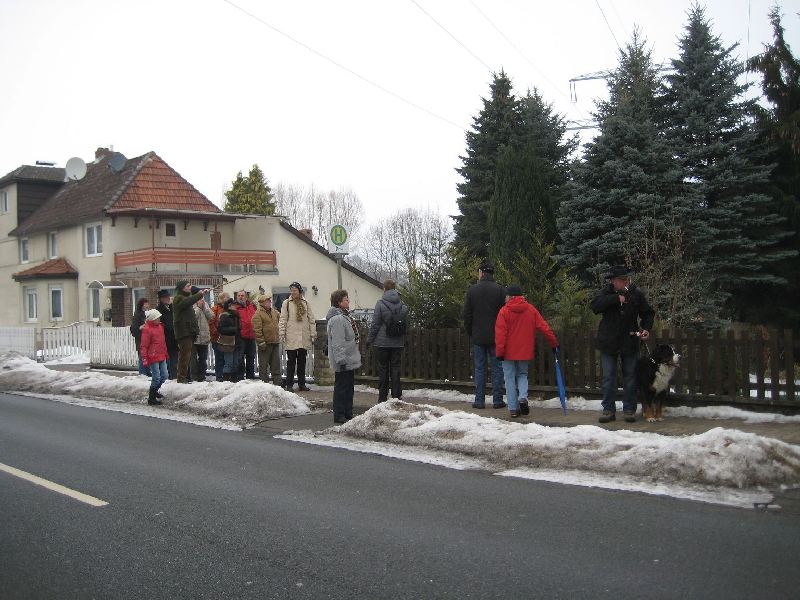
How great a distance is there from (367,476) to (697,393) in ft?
16.2

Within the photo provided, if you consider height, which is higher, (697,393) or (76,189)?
(76,189)

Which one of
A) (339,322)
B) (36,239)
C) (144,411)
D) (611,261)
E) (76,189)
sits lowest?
(144,411)

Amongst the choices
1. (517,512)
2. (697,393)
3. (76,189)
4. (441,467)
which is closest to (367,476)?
(441,467)

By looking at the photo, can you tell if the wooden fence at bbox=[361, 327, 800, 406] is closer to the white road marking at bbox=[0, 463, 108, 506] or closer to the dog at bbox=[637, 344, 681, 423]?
the dog at bbox=[637, 344, 681, 423]

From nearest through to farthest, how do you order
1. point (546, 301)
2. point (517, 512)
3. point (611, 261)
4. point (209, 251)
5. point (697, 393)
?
1. point (517, 512)
2. point (697, 393)
3. point (546, 301)
4. point (611, 261)
5. point (209, 251)

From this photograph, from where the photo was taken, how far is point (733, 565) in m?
4.60

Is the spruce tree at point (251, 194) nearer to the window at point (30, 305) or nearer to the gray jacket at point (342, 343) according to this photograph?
the window at point (30, 305)

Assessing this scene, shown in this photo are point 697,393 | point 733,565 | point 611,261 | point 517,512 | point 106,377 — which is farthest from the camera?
point 611,261

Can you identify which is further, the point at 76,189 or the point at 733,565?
the point at 76,189

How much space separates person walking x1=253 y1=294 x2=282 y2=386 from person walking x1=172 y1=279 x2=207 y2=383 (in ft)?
3.94

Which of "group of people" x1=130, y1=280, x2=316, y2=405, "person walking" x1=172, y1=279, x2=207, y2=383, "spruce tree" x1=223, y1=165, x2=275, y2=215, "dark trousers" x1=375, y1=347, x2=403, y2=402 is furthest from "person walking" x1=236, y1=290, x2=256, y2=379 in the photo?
"spruce tree" x1=223, y1=165, x2=275, y2=215

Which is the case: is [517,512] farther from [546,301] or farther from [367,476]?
[546,301]

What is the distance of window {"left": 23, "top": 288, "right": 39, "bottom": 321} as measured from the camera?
39844 millimetres

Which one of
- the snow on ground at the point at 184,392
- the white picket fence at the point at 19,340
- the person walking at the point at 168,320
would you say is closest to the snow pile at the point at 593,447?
the snow on ground at the point at 184,392
